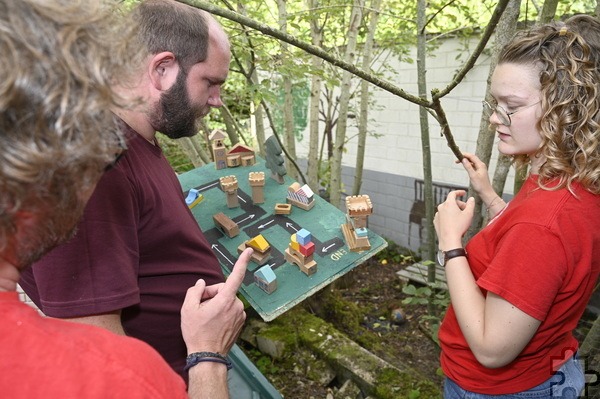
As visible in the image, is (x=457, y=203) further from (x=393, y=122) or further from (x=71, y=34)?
(x=393, y=122)

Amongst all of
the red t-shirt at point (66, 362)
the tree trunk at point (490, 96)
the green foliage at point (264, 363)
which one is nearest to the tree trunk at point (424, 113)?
the tree trunk at point (490, 96)

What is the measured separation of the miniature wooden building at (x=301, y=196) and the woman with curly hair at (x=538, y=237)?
43.9 inches

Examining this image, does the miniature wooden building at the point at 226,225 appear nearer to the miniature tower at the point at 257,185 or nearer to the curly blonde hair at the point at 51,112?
the miniature tower at the point at 257,185

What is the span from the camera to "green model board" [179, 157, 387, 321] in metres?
2.09

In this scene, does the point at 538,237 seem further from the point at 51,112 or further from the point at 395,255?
the point at 395,255

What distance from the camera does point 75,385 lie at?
606 mm

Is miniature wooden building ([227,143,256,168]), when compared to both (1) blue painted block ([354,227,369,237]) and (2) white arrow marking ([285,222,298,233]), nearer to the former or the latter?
(2) white arrow marking ([285,222,298,233])

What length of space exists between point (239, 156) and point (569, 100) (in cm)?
202

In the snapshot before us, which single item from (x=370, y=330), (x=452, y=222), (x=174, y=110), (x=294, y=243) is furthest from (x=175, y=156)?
(x=452, y=222)

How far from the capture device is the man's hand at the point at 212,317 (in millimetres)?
1332

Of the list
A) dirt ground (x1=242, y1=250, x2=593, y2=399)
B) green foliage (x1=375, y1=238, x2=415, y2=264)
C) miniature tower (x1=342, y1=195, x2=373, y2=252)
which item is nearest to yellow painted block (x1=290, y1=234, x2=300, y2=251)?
miniature tower (x1=342, y1=195, x2=373, y2=252)

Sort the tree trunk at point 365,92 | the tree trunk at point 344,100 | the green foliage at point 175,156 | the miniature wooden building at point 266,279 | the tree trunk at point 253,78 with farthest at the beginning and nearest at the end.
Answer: the green foliage at point 175,156 < the tree trunk at point 365,92 < the tree trunk at point 344,100 < the tree trunk at point 253,78 < the miniature wooden building at point 266,279

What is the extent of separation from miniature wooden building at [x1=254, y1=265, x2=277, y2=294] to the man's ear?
94 centimetres

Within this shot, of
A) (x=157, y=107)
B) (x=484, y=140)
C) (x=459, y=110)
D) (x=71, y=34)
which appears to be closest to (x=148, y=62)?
(x=157, y=107)
